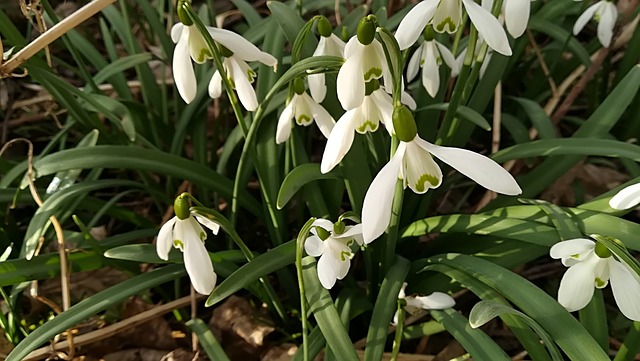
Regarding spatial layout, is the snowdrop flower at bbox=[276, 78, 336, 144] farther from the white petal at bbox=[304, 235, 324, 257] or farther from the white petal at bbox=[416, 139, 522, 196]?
the white petal at bbox=[416, 139, 522, 196]

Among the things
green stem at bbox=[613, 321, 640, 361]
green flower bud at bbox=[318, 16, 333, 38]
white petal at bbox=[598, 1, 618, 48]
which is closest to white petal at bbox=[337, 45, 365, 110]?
green flower bud at bbox=[318, 16, 333, 38]

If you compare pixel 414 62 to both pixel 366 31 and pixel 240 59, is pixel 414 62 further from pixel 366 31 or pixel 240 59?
pixel 366 31

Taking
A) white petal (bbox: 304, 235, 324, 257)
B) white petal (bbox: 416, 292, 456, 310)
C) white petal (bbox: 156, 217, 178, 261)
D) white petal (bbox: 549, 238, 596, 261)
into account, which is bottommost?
white petal (bbox: 416, 292, 456, 310)

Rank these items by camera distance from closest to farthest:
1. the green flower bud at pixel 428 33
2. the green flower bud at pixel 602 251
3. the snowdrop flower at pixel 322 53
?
1. the green flower bud at pixel 602 251
2. the snowdrop flower at pixel 322 53
3. the green flower bud at pixel 428 33

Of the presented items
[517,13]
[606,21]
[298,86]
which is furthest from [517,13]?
[606,21]

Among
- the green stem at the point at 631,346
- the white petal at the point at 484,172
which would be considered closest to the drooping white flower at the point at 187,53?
the white petal at the point at 484,172

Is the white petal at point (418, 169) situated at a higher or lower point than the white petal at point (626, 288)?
higher

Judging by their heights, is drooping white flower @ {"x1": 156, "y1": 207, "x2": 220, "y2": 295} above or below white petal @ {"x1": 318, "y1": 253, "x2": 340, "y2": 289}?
above

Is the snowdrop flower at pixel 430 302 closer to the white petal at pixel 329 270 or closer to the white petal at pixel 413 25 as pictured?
the white petal at pixel 329 270
